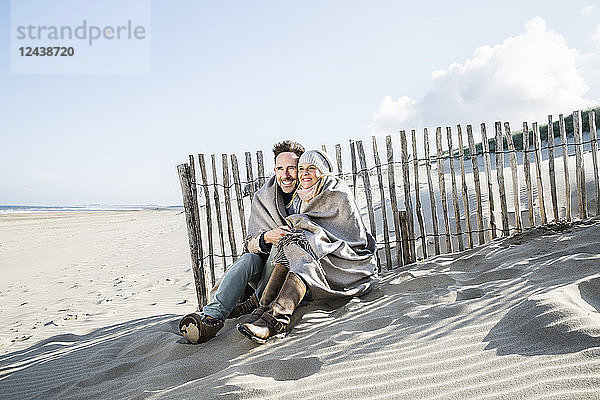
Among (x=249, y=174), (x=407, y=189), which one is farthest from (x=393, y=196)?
(x=249, y=174)

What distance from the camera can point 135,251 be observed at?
1269cm

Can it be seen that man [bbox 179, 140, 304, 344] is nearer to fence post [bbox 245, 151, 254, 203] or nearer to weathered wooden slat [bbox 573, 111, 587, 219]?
fence post [bbox 245, 151, 254, 203]

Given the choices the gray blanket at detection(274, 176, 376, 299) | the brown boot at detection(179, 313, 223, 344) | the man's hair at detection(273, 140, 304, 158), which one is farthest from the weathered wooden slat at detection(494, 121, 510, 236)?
the brown boot at detection(179, 313, 223, 344)

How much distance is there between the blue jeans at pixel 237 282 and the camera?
144 inches

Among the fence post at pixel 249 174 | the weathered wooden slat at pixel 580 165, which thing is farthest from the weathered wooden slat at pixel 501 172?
the fence post at pixel 249 174

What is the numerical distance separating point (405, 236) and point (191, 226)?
227 cm

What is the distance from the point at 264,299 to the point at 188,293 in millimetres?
3332

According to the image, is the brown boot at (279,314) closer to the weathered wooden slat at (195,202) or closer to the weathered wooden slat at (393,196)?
the weathered wooden slat at (195,202)

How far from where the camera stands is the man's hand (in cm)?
390

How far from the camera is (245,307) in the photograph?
4016mm

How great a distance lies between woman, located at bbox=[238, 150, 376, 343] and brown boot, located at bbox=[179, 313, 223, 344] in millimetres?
248

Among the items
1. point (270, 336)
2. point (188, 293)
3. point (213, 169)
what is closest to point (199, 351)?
point (270, 336)

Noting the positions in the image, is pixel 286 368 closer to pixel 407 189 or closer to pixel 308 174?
pixel 308 174

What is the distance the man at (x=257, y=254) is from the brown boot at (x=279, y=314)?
0.39 meters
